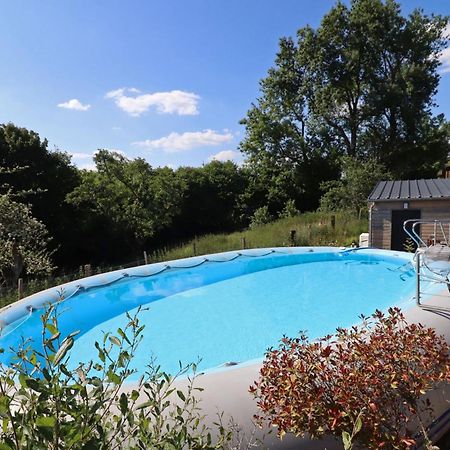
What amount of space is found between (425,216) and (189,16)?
8811 millimetres

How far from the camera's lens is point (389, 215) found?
36.6ft

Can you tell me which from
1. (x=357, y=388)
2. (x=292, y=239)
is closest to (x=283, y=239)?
(x=292, y=239)

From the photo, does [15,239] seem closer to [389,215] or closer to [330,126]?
[389,215]

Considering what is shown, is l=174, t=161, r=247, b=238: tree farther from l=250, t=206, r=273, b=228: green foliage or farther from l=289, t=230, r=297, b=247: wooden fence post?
l=289, t=230, r=297, b=247: wooden fence post

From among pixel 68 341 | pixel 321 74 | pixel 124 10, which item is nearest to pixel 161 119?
pixel 124 10

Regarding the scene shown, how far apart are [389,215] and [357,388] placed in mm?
10189

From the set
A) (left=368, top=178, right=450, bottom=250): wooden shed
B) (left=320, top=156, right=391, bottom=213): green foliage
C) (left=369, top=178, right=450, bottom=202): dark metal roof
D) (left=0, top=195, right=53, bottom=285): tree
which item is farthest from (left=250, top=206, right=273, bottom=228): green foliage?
(left=0, top=195, right=53, bottom=285): tree

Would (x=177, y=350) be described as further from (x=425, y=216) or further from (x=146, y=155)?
(x=146, y=155)

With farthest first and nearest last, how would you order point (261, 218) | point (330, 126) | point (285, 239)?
point (330, 126)
point (261, 218)
point (285, 239)

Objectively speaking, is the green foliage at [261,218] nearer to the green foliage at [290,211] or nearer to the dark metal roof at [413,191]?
the green foliage at [290,211]

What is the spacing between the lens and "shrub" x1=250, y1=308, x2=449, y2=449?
1891 millimetres

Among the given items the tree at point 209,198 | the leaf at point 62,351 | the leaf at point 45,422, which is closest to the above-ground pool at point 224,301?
the leaf at point 62,351

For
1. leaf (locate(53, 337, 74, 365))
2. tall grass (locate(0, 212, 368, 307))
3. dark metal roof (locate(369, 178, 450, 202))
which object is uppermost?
leaf (locate(53, 337, 74, 365))

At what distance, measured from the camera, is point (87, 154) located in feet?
52.5
